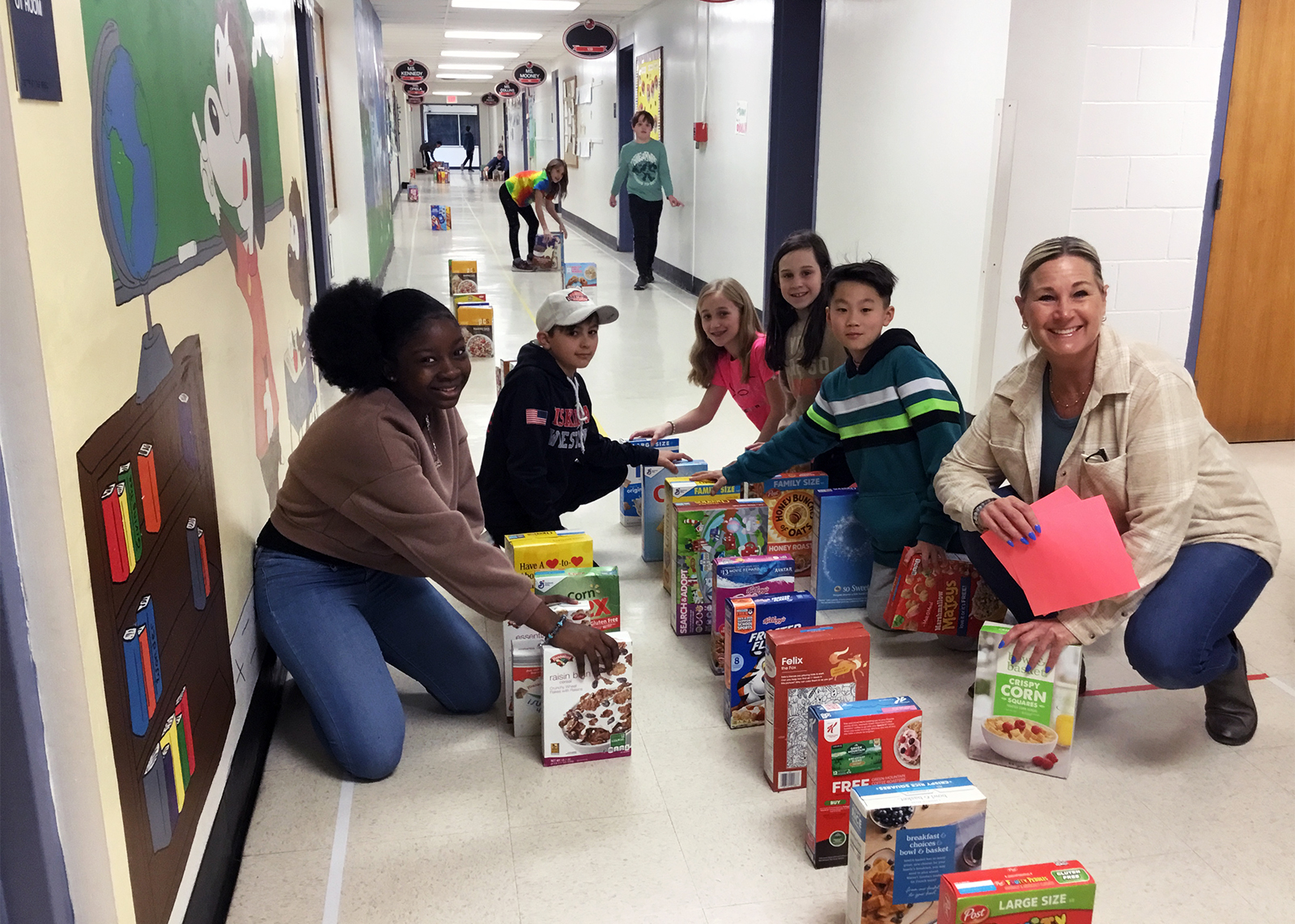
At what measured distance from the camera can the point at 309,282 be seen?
4246 millimetres

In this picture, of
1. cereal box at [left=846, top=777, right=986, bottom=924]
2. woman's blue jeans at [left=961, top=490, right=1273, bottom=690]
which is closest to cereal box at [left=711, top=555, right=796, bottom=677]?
woman's blue jeans at [left=961, top=490, right=1273, bottom=690]

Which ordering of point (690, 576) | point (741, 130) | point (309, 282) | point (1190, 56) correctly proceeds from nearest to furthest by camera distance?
point (690, 576) < point (309, 282) < point (1190, 56) < point (741, 130)

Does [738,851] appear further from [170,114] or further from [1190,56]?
[1190,56]

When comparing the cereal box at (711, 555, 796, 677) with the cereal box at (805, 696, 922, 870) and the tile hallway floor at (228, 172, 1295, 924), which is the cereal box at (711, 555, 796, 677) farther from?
the cereal box at (805, 696, 922, 870)

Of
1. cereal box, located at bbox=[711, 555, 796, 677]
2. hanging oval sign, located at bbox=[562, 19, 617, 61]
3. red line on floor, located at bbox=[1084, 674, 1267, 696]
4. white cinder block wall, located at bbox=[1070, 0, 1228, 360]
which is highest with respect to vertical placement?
hanging oval sign, located at bbox=[562, 19, 617, 61]

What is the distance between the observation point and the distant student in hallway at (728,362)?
153 inches

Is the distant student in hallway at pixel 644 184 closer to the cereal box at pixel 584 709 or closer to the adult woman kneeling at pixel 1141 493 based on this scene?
the adult woman kneeling at pixel 1141 493

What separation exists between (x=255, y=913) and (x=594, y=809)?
2.37 feet

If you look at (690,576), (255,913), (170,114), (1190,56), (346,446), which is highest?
(1190,56)

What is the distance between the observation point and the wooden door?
4.77 m

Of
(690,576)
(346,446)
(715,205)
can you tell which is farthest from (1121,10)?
(715,205)

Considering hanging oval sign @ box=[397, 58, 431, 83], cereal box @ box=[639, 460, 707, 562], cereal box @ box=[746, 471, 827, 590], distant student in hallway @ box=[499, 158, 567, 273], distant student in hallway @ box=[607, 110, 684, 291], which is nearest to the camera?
cereal box @ box=[746, 471, 827, 590]

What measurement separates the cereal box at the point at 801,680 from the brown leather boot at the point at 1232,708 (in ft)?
3.18

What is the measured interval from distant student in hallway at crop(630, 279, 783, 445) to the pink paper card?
148 cm
